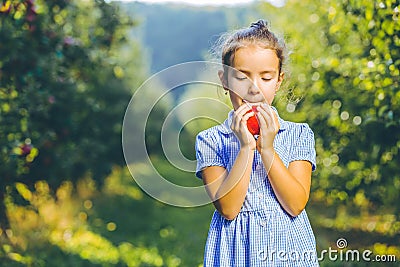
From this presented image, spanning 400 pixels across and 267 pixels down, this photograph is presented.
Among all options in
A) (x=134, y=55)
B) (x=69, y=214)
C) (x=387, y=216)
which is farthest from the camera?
(x=134, y=55)

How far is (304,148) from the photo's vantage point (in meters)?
2.12

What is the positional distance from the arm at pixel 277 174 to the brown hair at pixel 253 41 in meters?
0.23

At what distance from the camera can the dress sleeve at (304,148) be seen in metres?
2.11

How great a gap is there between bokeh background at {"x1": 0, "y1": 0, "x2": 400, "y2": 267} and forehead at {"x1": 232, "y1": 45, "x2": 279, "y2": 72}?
0.30 metres

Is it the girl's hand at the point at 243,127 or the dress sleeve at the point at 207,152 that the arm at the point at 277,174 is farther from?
the dress sleeve at the point at 207,152

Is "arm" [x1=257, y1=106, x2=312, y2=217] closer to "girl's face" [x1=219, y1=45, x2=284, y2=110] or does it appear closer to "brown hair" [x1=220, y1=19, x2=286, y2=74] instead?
"girl's face" [x1=219, y1=45, x2=284, y2=110]

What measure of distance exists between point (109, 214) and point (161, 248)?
6.03 ft

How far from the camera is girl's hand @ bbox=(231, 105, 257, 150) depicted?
1.93 metres

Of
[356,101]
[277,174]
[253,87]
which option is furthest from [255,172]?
[356,101]

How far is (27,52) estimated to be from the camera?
15.0 feet

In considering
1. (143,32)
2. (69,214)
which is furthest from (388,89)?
(143,32)

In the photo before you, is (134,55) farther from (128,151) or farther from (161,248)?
(128,151)

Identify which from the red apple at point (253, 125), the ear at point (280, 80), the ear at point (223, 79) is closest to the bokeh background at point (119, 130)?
the ear at point (280, 80)

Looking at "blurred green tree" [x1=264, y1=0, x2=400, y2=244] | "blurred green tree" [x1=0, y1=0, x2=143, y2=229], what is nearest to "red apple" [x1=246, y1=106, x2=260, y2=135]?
"blurred green tree" [x1=264, y1=0, x2=400, y2=244]
